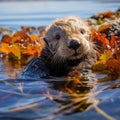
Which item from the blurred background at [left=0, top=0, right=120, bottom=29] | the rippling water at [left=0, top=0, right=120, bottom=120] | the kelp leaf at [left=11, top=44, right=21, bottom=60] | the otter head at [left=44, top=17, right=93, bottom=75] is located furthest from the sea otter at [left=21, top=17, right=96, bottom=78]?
the blurred background at [left=0, top=0, right=120, bottom=29]

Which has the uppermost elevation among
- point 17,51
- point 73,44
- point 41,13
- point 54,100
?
point 41,13

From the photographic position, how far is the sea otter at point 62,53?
17.8ft

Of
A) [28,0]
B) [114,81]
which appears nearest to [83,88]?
[114,81]

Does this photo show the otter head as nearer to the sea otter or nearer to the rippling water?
the sea otter

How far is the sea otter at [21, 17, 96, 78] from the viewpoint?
5.42 m

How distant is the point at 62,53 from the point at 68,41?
22 centimetres

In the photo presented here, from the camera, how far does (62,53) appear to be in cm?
538

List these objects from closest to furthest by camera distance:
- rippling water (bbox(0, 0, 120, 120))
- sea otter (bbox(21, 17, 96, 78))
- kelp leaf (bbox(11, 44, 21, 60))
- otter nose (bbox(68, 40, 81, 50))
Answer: rippling water (bbox(0, 0, 120, 120)), otter nose (bbox(68, 40, 81, 50)), sea otter (bbox(21, 17, 96, 78)), kelp leaf (bbox(11, 44, 21, 60))

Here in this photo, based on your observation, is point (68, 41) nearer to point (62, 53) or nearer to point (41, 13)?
point (62, 53)

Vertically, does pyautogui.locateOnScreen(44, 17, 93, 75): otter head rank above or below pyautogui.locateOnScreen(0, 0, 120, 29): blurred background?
below

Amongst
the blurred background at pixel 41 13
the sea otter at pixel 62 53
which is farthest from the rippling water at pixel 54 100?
the blurred background at pixel 41 13

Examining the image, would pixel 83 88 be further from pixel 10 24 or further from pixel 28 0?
pixel 28 0

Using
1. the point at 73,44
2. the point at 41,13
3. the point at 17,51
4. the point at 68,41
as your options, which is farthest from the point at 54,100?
the point at 41,13

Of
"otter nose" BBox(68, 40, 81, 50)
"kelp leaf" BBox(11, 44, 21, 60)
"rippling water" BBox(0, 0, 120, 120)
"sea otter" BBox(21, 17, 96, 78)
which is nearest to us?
"rippling water" BBox(0, 0, 120, 120)
